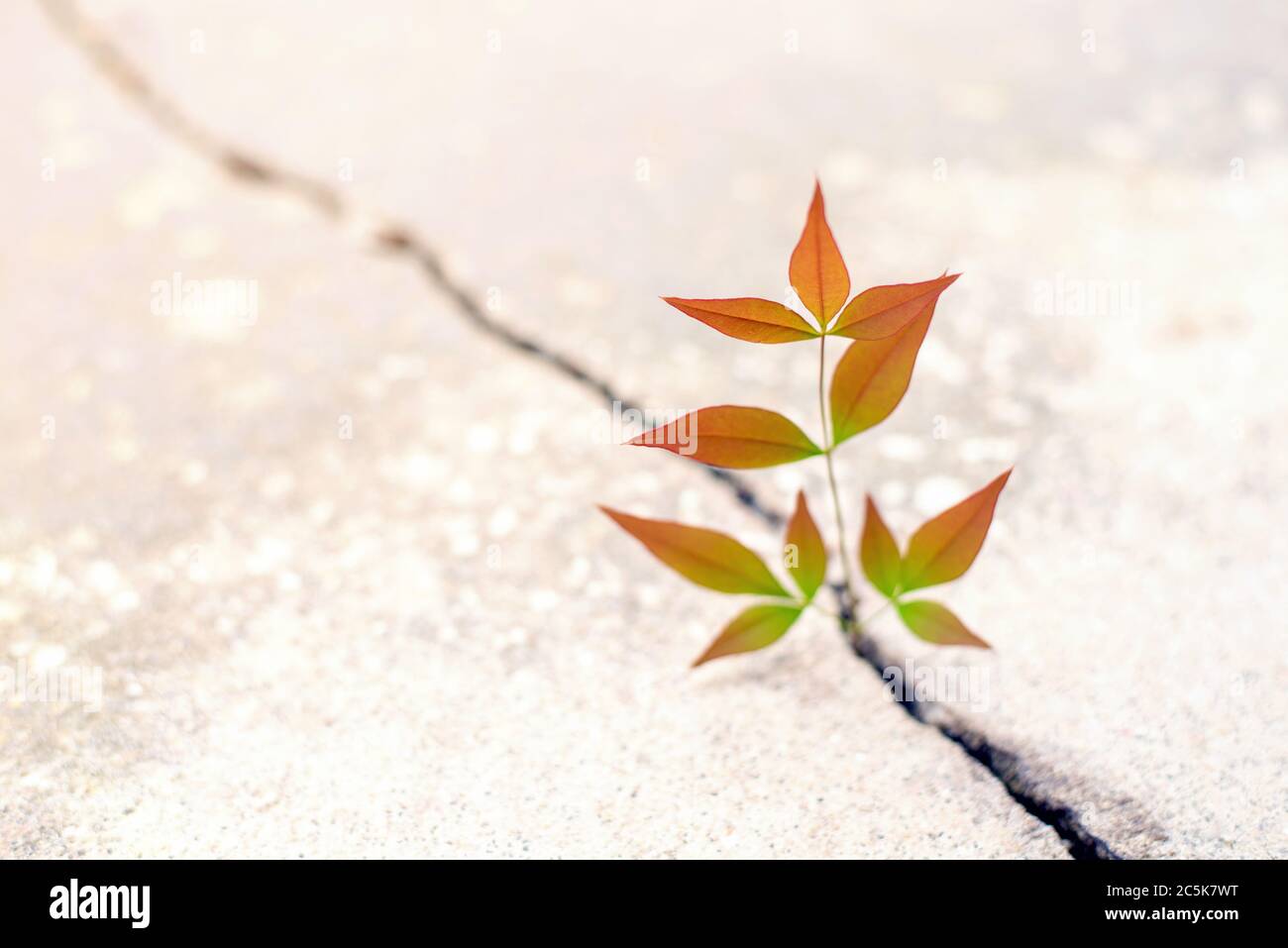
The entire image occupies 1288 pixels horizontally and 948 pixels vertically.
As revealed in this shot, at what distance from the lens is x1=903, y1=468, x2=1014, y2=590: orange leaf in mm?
787

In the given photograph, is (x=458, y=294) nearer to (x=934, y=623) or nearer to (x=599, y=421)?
(x=599, y=421)

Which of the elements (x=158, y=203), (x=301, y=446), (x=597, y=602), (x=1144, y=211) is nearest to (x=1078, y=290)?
(x=1144, y=211)

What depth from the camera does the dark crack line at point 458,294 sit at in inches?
31.6

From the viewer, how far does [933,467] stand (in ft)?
3.56

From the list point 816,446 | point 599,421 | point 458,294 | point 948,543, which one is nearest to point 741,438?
point 816,446

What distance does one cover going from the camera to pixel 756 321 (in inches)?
28.7

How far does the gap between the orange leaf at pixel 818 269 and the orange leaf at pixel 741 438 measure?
79 mm

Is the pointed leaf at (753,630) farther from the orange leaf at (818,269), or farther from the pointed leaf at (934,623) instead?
the orange leaf at (818,269)

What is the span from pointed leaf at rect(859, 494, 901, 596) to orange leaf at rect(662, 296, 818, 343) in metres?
0.16

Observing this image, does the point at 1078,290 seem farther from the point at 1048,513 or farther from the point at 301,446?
the point at 301,446

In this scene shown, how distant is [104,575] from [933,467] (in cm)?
73

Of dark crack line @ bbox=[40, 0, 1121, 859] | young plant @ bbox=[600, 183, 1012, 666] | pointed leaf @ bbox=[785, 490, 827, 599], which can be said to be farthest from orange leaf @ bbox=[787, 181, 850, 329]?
dark crack line @ bbox=[40, 0, 1121, 859]

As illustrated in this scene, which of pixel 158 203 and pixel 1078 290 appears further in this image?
pixel 158 203

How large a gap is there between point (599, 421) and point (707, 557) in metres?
0.36
